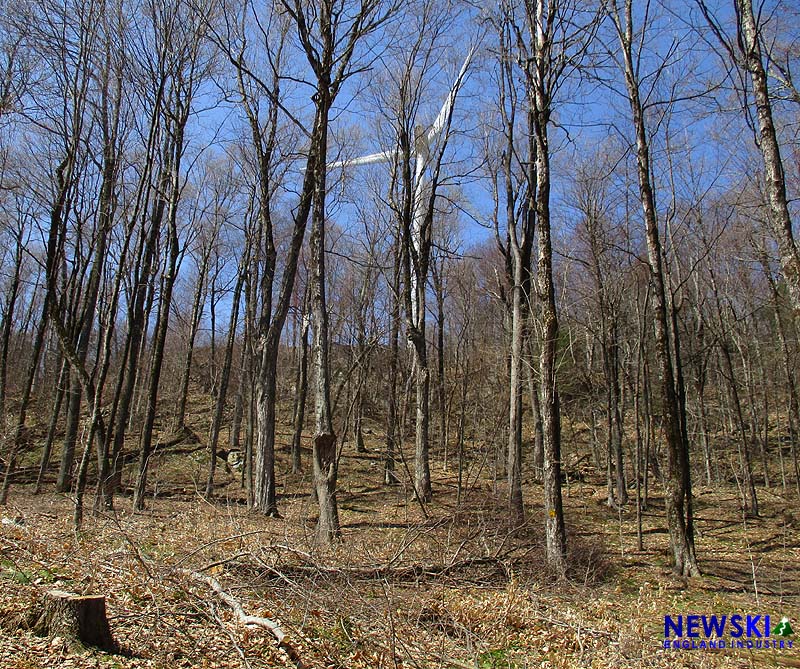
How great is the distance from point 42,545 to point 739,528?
15015mm

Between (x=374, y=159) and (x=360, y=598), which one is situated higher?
(x=374, y=159)

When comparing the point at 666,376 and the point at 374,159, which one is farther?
the point at 374,159

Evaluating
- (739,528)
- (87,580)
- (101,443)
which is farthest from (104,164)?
(739,528)

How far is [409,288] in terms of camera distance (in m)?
14.9

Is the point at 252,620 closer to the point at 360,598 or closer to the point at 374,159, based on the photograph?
the point at 360,598

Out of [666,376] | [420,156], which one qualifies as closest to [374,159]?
[420,156]

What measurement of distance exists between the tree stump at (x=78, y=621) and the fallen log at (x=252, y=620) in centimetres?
92

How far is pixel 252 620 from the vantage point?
454 centimetres

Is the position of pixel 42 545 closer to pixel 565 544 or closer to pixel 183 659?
pixel 183 659

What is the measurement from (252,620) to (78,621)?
128cm

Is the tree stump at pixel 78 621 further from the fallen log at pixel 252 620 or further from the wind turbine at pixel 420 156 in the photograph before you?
the wind turbine at pixel 420 156

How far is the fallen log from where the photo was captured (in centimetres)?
432

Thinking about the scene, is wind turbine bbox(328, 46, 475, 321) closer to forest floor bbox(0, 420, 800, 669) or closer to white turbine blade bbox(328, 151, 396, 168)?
white turbine blade bbox(328, 151, 396, 168)

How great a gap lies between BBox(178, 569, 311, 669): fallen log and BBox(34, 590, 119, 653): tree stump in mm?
916
